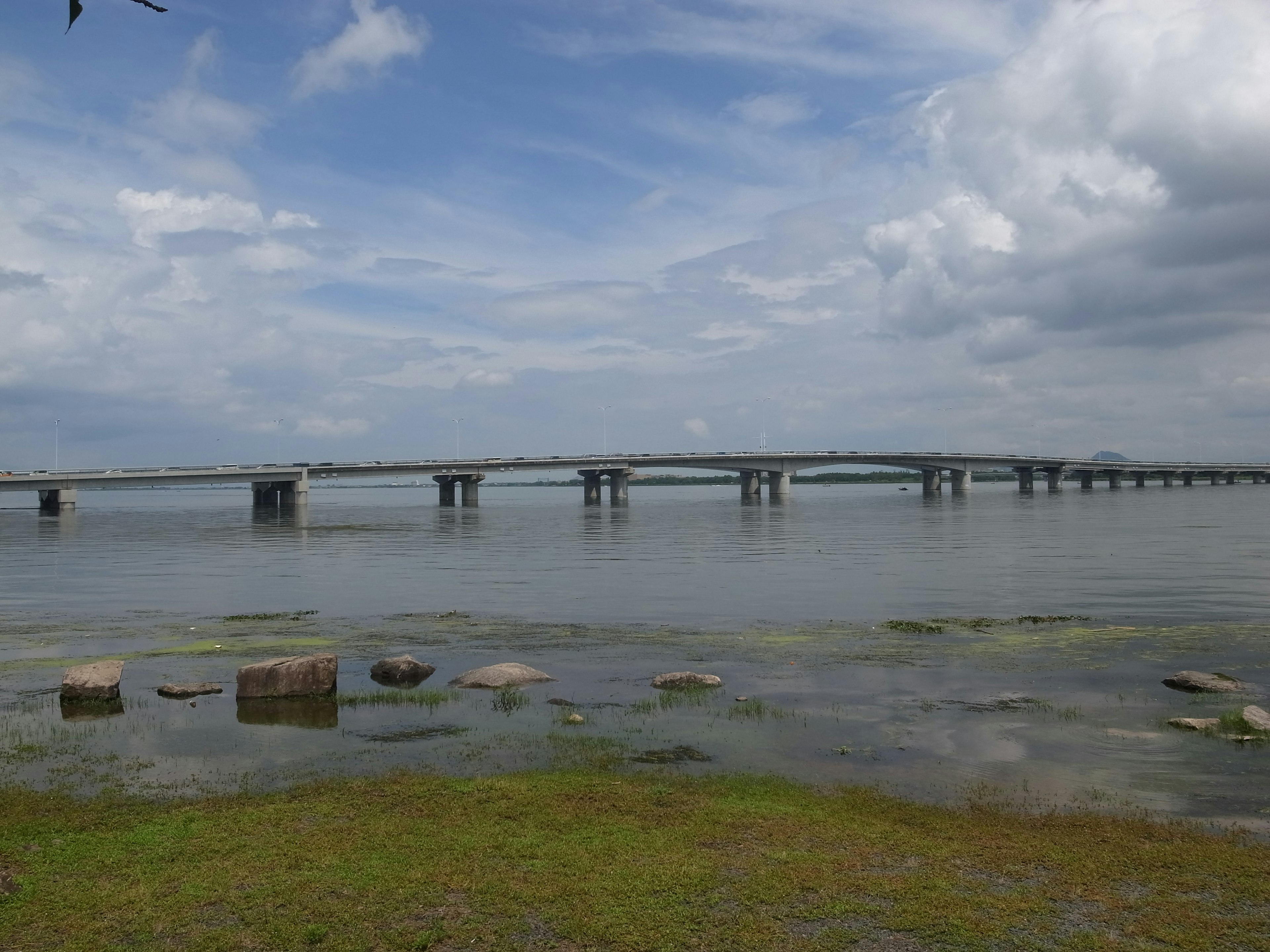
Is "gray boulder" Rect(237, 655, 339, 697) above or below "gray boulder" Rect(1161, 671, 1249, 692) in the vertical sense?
above

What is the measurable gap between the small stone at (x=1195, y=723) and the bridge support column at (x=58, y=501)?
14316 cm

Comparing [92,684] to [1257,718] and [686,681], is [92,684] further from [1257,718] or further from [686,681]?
[1257,718]

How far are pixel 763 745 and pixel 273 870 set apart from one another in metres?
8.45

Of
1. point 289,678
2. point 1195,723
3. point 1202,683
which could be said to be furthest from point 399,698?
point 1202,683

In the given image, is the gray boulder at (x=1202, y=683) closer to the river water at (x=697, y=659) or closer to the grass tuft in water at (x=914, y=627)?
the river water at (x=697, y=659)

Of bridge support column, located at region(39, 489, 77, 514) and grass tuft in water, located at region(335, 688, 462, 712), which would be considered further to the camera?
bridge support column, located at region(39, 489, 77, 514)

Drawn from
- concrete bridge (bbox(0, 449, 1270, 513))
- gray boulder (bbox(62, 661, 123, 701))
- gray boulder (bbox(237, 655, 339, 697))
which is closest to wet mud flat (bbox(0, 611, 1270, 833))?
gray boulder (bbox(237, 655, 339, 697))

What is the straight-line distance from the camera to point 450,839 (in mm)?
11242

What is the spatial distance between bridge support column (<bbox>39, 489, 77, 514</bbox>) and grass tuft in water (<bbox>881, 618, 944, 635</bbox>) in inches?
5189

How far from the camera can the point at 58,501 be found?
451 ft

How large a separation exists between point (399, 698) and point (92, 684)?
6.19 meters

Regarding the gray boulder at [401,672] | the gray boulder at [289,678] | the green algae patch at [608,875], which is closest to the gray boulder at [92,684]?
the gray boulder at [289,678]

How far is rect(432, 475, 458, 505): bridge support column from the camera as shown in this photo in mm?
168663

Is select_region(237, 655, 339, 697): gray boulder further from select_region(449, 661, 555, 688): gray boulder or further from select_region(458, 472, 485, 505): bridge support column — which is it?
select_region(458, 472, 485, 505): bridge support column
